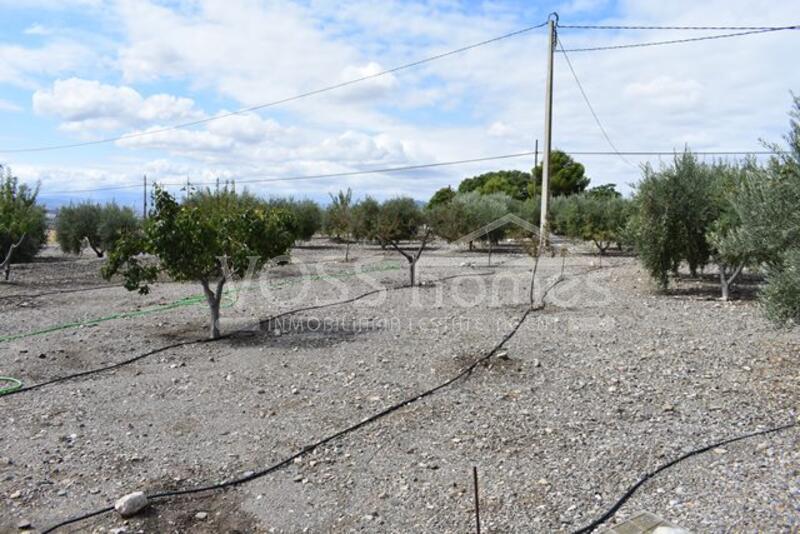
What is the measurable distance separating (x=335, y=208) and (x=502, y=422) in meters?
22.3

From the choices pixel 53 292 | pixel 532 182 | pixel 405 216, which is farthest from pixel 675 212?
pixel 532 182

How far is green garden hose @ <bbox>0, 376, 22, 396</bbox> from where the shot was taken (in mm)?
5879

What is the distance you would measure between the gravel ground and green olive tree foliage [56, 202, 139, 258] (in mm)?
14908

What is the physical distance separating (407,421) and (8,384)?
4443mm

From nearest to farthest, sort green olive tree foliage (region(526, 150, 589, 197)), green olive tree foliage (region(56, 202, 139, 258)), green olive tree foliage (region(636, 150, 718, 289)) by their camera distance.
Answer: green olive tree foliage (region(636, 150, 718, 289))
green olive tree foliage (region(56, 202, 139, 258))
green olive tree foliage (region(526, 150, 589, 197))

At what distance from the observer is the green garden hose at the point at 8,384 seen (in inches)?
231

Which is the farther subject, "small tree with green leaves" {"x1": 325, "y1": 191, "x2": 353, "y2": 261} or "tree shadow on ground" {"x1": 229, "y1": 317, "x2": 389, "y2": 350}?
"small tree with green leaves" {"x1": 325, "y1": 191, "x2": 353, "y2": 261}

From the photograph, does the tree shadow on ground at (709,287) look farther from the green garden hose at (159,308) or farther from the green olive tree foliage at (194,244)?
the green olive tree foliage at (194,244)

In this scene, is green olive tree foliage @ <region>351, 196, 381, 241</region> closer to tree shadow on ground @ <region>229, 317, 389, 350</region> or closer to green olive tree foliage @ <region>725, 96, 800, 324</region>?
tree shadow on ground @ <region>229, 317, 389, 350</region>

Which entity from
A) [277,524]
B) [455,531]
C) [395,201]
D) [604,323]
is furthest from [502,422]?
[395,201]

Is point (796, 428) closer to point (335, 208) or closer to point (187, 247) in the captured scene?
point (187, 247)

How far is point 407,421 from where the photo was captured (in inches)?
199

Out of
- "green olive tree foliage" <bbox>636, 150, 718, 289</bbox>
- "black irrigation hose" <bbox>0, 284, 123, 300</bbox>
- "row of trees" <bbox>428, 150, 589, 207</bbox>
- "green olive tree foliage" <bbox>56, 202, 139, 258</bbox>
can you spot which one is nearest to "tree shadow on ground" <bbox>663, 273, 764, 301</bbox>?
"green olive tree foliage" <bbox>636, 150, 718, 289</bbox>

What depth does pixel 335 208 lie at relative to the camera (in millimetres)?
26531
